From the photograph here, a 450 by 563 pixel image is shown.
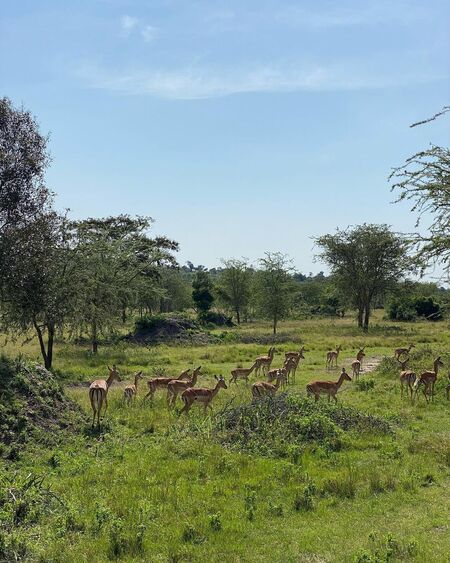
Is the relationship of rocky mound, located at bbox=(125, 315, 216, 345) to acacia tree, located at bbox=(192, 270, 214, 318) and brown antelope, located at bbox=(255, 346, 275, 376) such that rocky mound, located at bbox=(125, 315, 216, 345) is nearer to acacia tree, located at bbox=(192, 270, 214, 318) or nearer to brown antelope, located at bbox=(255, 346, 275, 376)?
brown antelope, located at bbox=(255, 346, 275, 376)

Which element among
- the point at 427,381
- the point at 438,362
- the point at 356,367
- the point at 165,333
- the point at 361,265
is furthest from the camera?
the point at 361,265

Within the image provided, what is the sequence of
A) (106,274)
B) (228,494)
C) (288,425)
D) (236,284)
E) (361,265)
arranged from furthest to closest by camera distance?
(236,284), (361,265), (106,274), (288,425), (228,494)

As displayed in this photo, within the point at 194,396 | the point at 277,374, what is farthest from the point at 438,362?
the point at 194,396

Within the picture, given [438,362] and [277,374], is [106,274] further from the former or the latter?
[438,362]

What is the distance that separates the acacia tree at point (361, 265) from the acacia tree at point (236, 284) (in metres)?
14.5

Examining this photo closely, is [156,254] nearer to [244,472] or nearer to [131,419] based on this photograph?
[131,419]

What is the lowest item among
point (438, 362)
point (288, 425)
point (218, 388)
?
point (288, 425)

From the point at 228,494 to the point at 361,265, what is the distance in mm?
48568

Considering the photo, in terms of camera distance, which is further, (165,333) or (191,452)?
(165,333)

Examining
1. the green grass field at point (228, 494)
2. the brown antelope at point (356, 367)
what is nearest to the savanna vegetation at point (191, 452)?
the green grass field at point (228, 494)

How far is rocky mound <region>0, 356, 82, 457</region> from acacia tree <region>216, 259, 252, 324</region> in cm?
5486

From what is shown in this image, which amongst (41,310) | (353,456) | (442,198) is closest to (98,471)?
(353,456)

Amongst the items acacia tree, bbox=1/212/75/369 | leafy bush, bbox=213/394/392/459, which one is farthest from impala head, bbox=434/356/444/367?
acacia tree, bbox=1/212/75/369

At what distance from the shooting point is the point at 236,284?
7112 centimetres
